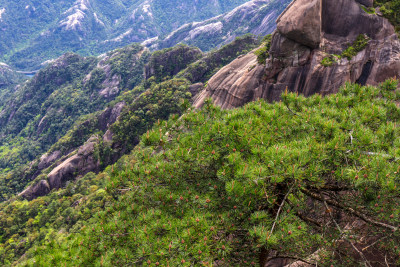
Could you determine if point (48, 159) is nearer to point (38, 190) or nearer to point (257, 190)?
point (38, 190)

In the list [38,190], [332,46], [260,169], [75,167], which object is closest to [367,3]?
[332,46]

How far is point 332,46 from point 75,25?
209329 millimetres

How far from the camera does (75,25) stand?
170 m

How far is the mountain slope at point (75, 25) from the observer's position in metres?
159

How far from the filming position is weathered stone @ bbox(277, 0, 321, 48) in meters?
13.1

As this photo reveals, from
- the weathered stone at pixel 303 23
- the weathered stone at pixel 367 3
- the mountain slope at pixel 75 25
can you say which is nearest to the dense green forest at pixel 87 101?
the weathered stone at pixel 303 23

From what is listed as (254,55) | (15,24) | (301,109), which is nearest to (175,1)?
(15,24)

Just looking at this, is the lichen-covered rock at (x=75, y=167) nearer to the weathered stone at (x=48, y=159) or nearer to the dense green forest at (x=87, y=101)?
the dense green forest at (x=87, y=101)

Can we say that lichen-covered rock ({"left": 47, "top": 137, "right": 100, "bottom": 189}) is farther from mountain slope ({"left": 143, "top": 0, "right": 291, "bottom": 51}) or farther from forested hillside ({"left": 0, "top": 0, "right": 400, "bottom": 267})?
mountain slope ({"left": 143, "top": 0, "right": 291, "bottom": 51})

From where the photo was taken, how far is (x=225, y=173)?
11.7ft

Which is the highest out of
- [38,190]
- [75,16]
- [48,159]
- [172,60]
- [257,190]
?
[75,16]

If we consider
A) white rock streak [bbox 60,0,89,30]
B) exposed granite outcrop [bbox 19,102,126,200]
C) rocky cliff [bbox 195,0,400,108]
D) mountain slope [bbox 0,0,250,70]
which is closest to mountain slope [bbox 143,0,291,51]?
mountain slope [bbox 0,0,250,70]

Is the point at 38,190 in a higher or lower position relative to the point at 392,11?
lower

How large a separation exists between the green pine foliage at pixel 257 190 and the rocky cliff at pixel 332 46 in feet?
32.3
